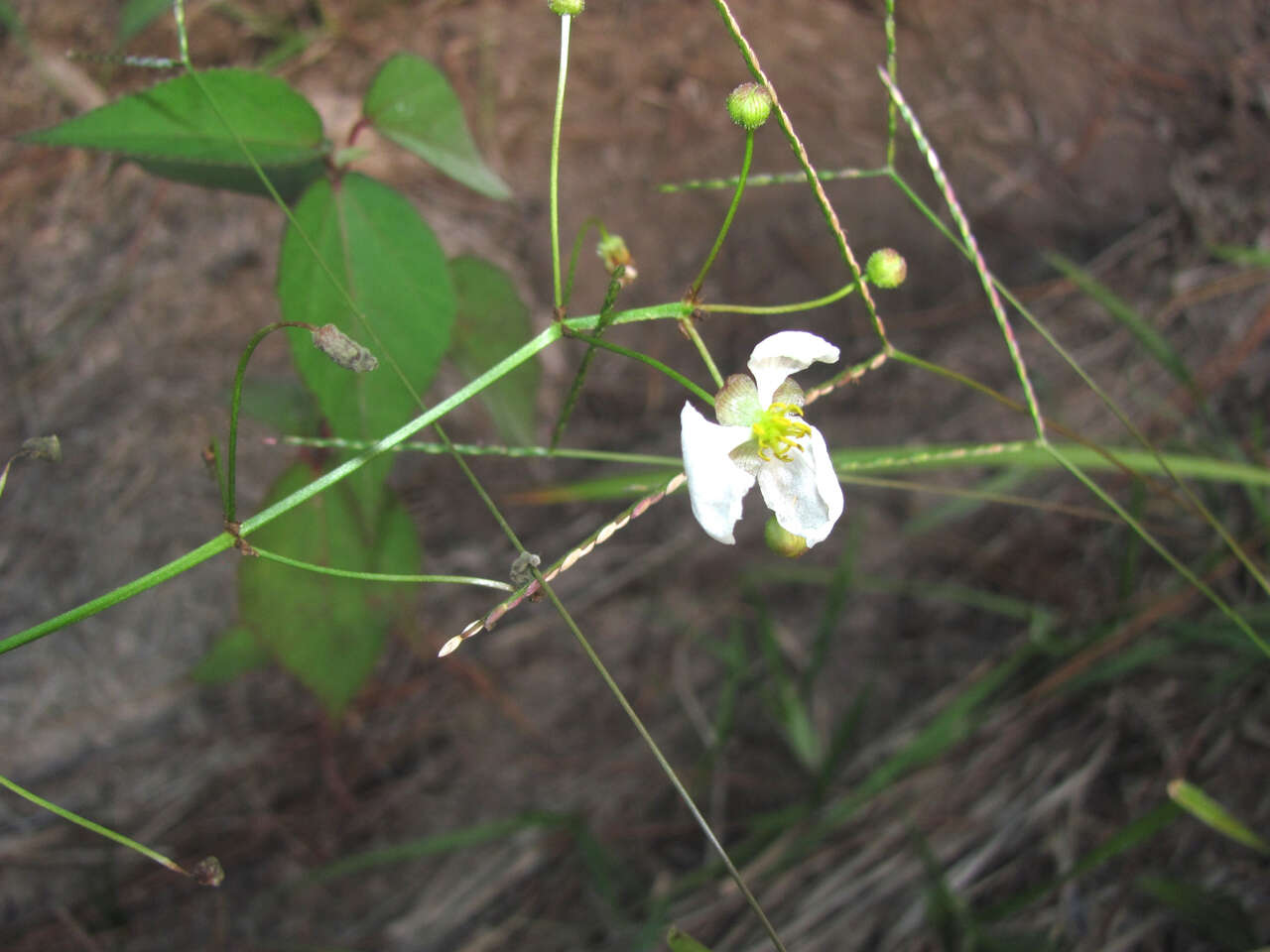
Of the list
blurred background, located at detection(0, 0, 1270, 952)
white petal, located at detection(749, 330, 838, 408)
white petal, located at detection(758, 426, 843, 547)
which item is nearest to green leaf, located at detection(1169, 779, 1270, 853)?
blurred background, located at detection(0, 0, 1270, 952)

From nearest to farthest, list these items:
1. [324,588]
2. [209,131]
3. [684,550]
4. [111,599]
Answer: [111,599] < [209,131] < [324,588] < [684,550]

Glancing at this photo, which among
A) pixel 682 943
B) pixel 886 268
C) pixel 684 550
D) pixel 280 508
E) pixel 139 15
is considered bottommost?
pixel 684 550

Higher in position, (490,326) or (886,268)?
(886,268)

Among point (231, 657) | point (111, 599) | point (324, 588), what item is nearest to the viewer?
point (111, 599)

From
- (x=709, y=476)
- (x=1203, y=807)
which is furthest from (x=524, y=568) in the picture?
(x=1203, y=807)

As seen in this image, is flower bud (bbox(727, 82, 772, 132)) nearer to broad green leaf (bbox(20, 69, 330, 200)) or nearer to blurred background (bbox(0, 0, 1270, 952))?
broad green leaf (bbox(20, 69, 330, 200))

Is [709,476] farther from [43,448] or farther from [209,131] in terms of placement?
[209,131]

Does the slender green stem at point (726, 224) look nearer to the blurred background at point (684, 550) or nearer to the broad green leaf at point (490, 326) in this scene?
the broad green leaf at point (490, 326)
